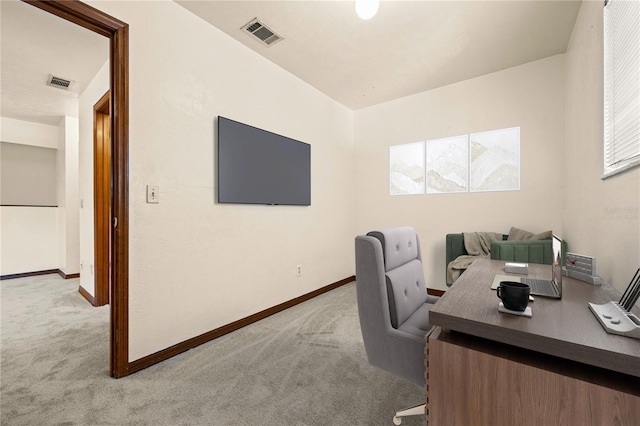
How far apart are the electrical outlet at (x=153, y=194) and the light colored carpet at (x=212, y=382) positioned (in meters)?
1.17

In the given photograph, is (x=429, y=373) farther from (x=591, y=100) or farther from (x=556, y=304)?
(x=591, y=100)

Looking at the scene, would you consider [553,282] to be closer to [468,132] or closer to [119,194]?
[119,194]

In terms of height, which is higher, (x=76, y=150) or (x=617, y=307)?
(x=76, y=150)

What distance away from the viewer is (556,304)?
0.97 m

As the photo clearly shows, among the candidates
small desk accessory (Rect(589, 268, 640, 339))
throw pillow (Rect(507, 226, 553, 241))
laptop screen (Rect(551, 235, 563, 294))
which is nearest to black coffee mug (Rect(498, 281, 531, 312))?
small desk accessory (Rect(589, 268, 640, 339))

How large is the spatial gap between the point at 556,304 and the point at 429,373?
20.9 inches

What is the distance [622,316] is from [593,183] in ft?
4.75

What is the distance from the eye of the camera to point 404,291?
150cm

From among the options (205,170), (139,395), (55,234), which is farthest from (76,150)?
(139,395)

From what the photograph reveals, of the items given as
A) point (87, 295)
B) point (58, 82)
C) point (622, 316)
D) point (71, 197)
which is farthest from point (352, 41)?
point (71, 197)

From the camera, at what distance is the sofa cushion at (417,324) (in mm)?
1333

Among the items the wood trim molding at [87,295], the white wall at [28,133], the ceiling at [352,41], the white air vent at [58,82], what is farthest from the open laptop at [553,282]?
the white wall at [28,133]

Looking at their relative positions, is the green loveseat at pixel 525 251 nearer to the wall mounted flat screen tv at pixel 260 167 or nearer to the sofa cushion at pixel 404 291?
the sofa cushion at pixel 404 291

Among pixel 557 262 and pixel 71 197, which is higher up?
pixel 71 197
